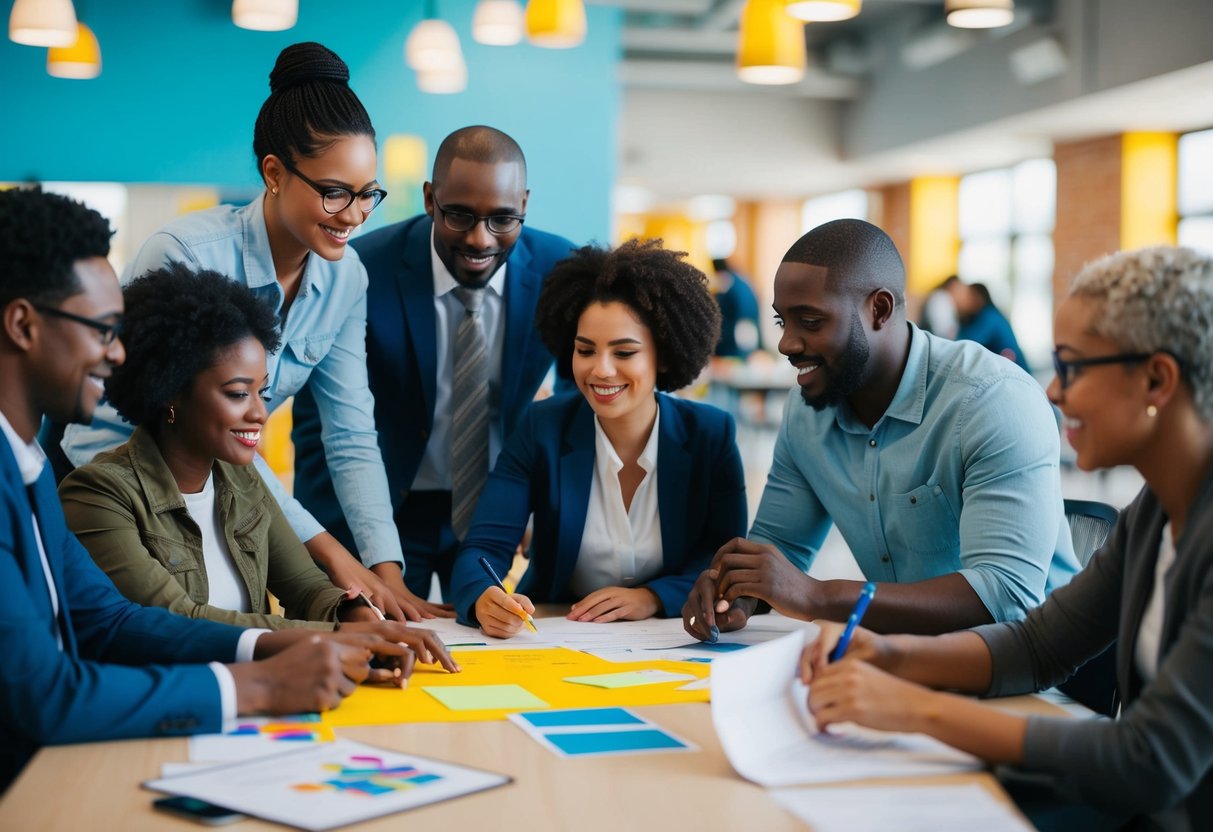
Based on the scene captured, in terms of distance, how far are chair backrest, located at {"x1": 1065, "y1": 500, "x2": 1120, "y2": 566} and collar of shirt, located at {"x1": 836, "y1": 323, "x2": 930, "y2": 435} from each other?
43 cm

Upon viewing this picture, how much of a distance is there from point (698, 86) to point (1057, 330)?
13.0m

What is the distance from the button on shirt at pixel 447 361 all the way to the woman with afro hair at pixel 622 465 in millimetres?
387

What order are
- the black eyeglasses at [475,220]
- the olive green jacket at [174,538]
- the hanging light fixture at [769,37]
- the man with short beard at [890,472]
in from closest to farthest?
1. the olive green jacket at [174,538]
2. the man with short beard at [890,472]
3. the black eyeglasses at [475,220]
4. the hanging light fixture at [769,37]

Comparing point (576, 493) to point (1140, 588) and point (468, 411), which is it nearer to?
point (468, 411)

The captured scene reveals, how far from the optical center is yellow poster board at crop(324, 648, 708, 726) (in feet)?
5.69

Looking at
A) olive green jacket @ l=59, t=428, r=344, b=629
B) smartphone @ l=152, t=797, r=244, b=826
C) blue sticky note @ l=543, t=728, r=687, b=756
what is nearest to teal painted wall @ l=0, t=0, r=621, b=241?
olive green jacket @ l=59, t=428, r=344, b=629

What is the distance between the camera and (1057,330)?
1662mm

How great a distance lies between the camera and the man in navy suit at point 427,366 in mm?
3100

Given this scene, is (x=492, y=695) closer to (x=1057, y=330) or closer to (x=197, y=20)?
(x=1057, y=330)

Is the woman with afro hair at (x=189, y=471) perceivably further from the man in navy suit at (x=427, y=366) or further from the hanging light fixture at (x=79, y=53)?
the hanging light fixture at (x=79, y=53)

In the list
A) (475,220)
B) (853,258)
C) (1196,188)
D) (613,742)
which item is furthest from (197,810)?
(1196,188)

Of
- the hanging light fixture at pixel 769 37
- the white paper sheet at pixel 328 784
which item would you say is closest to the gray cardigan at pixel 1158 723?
the white paper sheet at pixel 328 784

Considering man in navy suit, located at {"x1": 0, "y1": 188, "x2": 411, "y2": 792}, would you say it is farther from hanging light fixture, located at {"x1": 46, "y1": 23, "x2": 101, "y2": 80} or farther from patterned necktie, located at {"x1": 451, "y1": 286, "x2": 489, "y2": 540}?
hanging light fixture, located at {"x1": 46, "y1": 23, "x2": 101, "y2": 80}

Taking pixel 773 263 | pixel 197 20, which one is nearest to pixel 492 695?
pixel 197 20
